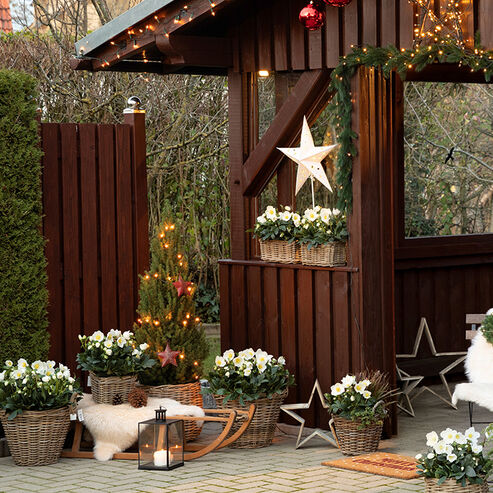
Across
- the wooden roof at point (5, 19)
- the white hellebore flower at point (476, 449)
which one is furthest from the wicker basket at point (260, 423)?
the wooden roof at point (5, 19)

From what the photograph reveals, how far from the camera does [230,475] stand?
6.50 m

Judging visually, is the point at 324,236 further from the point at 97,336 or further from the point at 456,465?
the point at 456,465

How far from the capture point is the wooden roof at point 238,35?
7.25 meters

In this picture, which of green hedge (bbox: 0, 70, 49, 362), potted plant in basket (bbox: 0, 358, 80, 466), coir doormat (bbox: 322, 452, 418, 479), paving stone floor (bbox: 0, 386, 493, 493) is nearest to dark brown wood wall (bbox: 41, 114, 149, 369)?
green hedge (bbox: 0, 70, 49, 362)

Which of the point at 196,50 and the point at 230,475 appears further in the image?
the point at 196,50

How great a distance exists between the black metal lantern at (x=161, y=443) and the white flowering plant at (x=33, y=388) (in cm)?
59

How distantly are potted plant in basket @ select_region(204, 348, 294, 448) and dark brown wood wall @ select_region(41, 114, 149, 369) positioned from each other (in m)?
1.08

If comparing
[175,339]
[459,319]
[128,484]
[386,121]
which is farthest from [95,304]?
[459,319]

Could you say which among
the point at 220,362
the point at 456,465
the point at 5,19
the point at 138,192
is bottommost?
the point at 456,465

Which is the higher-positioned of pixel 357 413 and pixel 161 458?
pixel 357 413

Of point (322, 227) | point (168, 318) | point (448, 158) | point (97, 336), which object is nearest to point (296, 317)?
point (322, 227)

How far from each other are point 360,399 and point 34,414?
2085mm

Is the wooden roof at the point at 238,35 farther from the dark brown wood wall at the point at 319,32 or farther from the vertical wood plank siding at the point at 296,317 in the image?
the vertical wood plank siding at the point at 296,317

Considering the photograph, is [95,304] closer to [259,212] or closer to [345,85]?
[259,212]
